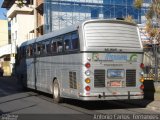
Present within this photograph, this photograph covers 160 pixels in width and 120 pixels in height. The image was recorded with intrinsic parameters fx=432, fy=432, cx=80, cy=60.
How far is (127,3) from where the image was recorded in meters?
55.8

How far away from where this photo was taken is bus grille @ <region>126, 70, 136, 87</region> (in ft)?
52.0

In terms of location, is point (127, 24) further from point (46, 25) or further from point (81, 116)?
point (46, 25)

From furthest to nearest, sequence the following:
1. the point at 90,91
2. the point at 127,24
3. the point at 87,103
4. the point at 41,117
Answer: the point at 87,103 < the point at 127,24 < the point at 90,91 < the point at 41,117

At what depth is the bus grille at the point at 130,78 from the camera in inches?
623

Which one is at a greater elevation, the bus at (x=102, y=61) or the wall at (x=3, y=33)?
the wall at (x=3, y=33)

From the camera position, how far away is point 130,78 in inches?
626

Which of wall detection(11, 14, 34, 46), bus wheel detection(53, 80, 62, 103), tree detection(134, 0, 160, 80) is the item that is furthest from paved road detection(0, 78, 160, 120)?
wall detection(11, 14, 34, 46)

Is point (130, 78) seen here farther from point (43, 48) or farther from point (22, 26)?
point (22, 26)

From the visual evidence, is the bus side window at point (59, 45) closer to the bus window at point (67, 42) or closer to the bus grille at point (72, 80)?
the bus window at point (67, 42)

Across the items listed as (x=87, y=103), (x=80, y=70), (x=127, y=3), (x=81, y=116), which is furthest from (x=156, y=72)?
(x=127, y=3)

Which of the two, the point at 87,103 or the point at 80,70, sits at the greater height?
the point at 80,70

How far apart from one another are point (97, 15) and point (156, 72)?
35477mm

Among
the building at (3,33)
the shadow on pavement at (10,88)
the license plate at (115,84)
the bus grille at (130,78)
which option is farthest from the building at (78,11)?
the building at (3,33)

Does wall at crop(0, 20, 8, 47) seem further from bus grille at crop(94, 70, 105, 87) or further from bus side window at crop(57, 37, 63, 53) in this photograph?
bus grille at crop(94, 70, 105, 87)
